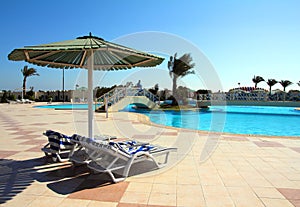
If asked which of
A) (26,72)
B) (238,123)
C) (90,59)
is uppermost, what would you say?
(26,72)

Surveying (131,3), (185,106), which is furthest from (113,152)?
(185,106)

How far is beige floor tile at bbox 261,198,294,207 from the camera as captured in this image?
2748mm

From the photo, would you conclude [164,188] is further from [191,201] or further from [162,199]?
[191,201]

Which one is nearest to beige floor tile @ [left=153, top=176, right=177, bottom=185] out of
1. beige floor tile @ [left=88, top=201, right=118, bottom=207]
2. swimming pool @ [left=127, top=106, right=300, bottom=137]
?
beige floor tile @ [left=88, top=201, right=118, bottom=207]

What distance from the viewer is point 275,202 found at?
9.28 feet

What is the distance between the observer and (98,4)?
862 cm

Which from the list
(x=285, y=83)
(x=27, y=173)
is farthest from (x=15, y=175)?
(x=285, y=83)

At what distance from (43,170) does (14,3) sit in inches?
331

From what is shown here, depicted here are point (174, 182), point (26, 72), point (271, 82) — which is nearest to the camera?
point (174, 182)

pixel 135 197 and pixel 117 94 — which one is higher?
pixel 117 94

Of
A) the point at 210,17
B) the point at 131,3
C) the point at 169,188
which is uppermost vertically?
the point at 131,3

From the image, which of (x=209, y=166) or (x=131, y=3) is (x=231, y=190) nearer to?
(x=209, y=166)

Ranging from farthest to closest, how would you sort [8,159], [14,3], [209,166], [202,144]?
[14,3] → [202,144] → [8,159] → [209,166]

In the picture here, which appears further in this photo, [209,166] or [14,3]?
[14,3]
